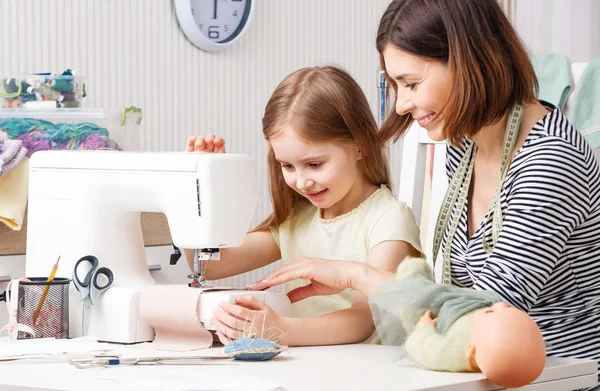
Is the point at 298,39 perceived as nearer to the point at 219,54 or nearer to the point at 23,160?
the point at 219,54

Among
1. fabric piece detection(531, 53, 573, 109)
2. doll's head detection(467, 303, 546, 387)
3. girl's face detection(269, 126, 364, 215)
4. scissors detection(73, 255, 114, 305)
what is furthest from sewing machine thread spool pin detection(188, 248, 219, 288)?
fabric piece detection(531, 53, 573, 109)

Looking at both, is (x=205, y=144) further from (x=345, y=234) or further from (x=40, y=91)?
(x=40, y=91)

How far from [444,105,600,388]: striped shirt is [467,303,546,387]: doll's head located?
19cm

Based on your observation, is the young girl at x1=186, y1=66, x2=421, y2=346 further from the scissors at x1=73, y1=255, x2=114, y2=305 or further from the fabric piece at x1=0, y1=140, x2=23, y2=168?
the fabric piece at x1=0, y1=140, x2=23, y2=168

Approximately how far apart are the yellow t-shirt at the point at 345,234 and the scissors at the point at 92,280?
1.31 feet

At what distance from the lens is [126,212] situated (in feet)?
4.85

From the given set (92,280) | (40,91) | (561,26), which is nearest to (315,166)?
(92,280)

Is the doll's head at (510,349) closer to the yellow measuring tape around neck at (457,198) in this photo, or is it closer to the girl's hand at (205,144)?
the yellow measuring tape around neck at (457,198)

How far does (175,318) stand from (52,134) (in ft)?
2.67

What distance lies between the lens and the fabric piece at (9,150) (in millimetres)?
1892

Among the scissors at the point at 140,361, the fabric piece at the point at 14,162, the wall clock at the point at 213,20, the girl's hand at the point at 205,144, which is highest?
the wall clock at the point at 213,20

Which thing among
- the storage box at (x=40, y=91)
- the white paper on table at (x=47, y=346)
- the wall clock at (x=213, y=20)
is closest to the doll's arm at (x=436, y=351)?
the white paper on table at (x=47, y=346)

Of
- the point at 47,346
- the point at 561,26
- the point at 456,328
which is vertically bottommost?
the point at 47,346

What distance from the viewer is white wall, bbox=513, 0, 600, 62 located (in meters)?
3.01
